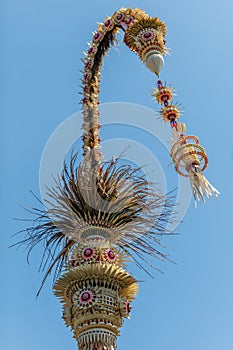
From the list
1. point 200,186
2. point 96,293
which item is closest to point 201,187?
point 200,186

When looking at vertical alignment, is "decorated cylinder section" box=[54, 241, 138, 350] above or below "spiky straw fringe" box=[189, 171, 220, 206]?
below

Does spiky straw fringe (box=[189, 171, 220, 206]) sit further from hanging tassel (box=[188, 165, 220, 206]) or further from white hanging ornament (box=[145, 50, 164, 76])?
white hanging ornament (box=[145, 50, 164, 76])

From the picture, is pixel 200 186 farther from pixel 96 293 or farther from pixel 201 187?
pixel 96 293

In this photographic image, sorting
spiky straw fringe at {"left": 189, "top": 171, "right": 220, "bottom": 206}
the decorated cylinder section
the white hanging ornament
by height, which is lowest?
the decorated cylinder section

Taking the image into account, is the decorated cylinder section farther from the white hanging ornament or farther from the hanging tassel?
the white hanging ornament

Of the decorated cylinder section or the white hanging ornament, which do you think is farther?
the white hanging ornament

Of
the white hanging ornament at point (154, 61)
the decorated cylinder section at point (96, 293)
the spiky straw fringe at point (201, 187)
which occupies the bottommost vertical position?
the decorated cylinder section at point (96, 293)

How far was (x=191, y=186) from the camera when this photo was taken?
31.3 ft

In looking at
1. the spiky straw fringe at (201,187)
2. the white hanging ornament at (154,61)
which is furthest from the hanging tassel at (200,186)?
the white hanging ornament at (154,61)

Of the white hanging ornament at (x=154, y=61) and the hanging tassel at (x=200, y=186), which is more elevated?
the white hanging ornament at (x=154, y=61)

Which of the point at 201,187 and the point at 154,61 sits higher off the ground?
the point at 154,61

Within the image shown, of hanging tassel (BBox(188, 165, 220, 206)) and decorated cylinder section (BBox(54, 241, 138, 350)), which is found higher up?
hanging tassel (BBox(188, 165, 220, 206))

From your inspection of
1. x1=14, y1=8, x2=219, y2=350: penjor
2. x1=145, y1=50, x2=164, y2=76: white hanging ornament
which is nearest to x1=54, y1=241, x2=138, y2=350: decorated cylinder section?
x1=14, y1=8, x2=219, y2=350: penjor

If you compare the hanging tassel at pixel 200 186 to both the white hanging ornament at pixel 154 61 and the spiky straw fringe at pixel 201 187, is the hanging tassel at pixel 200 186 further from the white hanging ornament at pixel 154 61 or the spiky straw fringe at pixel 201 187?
the white hanging ornament at pixel 154 61
